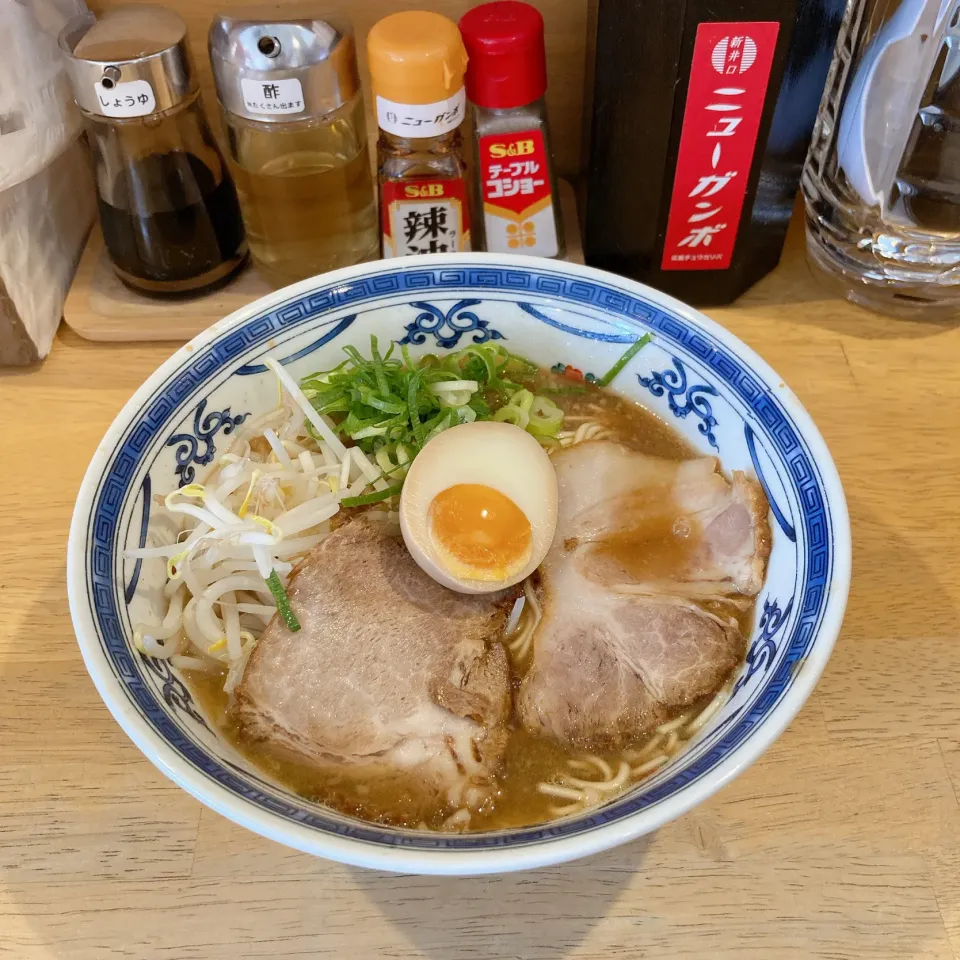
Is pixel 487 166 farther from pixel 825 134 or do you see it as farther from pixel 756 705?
pixel 756 705

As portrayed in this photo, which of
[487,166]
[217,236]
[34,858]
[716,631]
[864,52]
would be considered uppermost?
[864,52]

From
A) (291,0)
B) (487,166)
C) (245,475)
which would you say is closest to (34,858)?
(245,475)

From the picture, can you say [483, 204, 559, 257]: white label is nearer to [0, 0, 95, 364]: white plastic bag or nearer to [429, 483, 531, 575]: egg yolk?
[429, 483, 531, 575]: egg yolk

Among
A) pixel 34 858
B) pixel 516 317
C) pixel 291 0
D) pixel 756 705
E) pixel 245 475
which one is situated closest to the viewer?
pixel 756 705

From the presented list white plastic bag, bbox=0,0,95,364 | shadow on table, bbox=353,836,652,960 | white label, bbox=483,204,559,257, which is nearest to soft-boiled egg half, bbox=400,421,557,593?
shadow on table, bbox=353,836,652,960

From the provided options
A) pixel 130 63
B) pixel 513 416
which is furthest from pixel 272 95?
pixel 513 416

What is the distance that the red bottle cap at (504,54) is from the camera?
1.18 metres

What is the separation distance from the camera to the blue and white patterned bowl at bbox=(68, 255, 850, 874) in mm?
729

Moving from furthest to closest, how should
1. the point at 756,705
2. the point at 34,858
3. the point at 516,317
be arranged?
the point at 516,317, the point at 34,858, the point at 756,705

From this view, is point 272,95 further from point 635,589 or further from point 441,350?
point 635,589

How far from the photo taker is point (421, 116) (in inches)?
46.2

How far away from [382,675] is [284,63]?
84 cm

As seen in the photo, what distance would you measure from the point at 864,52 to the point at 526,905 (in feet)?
4.25

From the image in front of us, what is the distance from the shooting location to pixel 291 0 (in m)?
1.32
